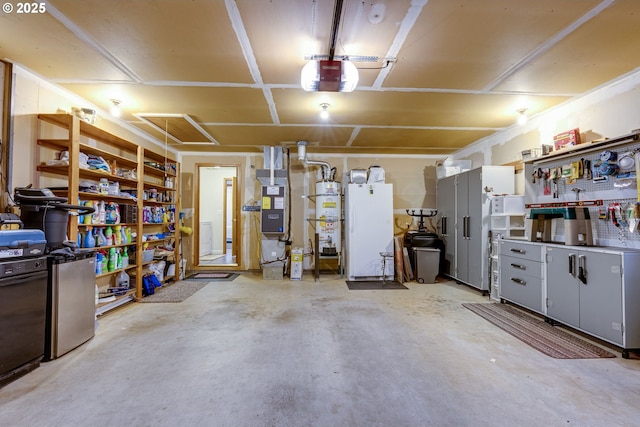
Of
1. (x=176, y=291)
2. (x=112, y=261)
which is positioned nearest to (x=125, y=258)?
(x=112, y=261)

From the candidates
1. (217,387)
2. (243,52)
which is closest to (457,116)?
(243,52)

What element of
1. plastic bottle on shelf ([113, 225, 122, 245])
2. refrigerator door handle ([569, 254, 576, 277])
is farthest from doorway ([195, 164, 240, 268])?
refrigerator door handle ([569, 254, 576, 277])

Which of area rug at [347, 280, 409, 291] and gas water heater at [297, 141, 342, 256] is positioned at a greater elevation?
gas water heater at [297, 141, 342, 256]

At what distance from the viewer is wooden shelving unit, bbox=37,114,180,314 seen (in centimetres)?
277

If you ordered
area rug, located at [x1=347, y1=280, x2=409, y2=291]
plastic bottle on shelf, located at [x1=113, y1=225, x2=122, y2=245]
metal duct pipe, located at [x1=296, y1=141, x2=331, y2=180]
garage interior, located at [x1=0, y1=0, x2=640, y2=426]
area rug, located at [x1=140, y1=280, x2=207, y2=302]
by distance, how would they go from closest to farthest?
1. garage interior, located at [x1=0, y1=0, x2=640, y2=426]
2. plastic bottle on shelf, located at [x1=113, y1=225, x2=122, y2=245]
3. area rug, located at [x1=140, y1=280, x2=207, y2=302]
4. area rug, located at [x1=347, y1=280, x2=409, y2=291]
5. metal duct pipe, located at [x1=296, y1=141, x2=331, y2=180]

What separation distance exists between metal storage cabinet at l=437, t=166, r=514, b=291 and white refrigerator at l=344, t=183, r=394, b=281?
1101mm

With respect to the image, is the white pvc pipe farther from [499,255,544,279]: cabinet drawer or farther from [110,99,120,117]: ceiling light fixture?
[499,255,544,279]: cabinet drawer

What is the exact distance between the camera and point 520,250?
3.38 metres

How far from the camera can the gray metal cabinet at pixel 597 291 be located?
2.27 metres

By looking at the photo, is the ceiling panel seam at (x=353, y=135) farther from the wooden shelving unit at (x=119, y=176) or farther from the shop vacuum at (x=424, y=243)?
the wooden shelving unit at (x=119, y=176)

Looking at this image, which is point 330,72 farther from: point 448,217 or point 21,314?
point 448,217

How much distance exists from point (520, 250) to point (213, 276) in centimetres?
504

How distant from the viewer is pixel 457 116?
3.81m

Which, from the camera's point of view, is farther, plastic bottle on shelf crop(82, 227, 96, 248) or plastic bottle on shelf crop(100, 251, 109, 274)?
plastic bottle on shelf crop(100, 251, 109, 274)
